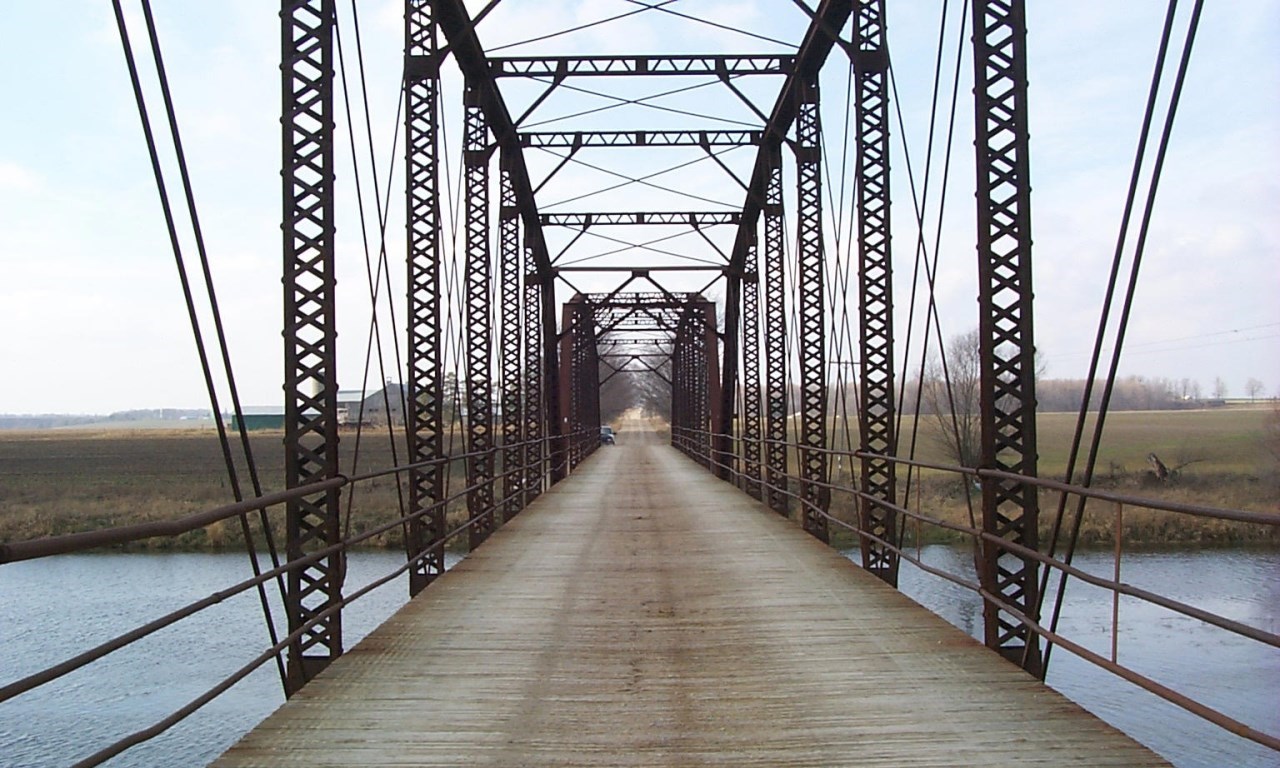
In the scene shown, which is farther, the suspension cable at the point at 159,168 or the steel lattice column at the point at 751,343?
the steel lattice column at the point at 751,343

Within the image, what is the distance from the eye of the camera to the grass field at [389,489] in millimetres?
27891

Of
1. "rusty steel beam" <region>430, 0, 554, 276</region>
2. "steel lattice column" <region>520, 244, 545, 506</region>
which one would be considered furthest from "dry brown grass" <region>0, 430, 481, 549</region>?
"rusty steel beam" <region>430, 0, 554, 276</region>

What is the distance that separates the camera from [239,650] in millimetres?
17109

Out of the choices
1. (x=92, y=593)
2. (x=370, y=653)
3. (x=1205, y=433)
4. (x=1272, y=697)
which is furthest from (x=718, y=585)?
(x=1205, y=433)

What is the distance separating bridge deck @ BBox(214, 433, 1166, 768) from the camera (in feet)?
14.0

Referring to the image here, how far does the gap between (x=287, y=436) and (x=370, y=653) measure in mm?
1488

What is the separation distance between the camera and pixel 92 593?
834 inches

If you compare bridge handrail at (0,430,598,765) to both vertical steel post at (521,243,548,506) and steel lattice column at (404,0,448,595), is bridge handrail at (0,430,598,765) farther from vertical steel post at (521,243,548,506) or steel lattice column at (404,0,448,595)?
vertical steel post at (521,243,548,506)

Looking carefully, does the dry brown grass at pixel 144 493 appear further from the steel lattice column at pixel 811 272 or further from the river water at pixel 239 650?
the steel lattice column at pixel 811 272

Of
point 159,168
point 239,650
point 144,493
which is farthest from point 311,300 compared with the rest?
point 144,493

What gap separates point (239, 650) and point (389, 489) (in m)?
22.2

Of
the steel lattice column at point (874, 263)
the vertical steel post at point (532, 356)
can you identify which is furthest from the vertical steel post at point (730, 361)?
the steel lattice column at point (874, 263)

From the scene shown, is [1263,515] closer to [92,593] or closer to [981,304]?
[981,304]

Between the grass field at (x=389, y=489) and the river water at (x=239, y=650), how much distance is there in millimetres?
2763
